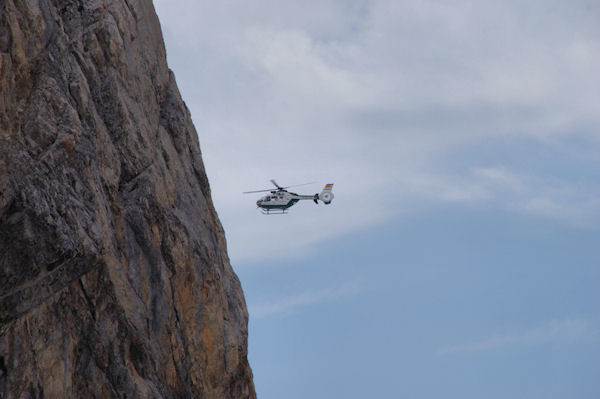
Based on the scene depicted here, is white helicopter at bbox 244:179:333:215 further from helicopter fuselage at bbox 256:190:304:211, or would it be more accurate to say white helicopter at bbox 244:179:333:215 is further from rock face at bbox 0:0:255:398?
rock face at bbox 0:0:255:398

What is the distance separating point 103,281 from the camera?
23391 millimetres

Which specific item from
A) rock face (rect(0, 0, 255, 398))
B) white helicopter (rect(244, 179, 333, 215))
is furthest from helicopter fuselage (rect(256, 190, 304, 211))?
rock face (rect(0, 0, 255, 398))

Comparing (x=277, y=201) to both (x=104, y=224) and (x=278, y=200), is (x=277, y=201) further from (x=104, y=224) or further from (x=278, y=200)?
(x=104, y=224)

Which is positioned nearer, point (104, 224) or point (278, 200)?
point (104, 224)

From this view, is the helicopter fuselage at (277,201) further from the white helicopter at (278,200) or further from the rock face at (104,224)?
the rock face at (104,224)

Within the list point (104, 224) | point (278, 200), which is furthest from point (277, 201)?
point (104, 224)

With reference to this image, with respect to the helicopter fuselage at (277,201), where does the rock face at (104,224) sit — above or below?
below

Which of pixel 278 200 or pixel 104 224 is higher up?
pixel 278 200

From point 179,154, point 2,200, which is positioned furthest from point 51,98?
point 179,154

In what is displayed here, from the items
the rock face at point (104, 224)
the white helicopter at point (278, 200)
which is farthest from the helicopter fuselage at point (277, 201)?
the rock face at point (104, 224)

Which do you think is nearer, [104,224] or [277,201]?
[104,224]

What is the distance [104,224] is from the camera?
21.5 m

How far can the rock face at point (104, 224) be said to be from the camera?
58.9 feet

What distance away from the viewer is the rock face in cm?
1795
